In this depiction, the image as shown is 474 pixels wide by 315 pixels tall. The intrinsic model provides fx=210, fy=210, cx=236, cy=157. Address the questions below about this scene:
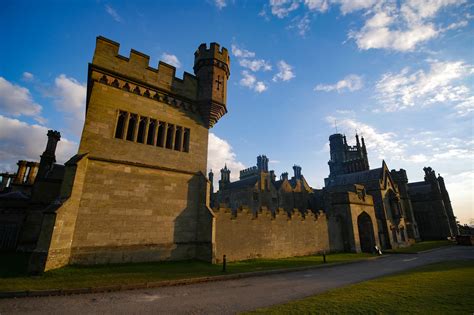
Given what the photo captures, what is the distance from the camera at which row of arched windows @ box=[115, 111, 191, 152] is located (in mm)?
12742

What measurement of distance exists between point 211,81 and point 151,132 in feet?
18.9

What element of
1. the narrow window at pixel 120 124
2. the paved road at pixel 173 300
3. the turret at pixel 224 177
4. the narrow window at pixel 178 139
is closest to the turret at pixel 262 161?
the turret at pixel 224 177

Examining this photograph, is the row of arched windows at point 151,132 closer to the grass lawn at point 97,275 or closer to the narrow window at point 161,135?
the narrow window at point 161,135

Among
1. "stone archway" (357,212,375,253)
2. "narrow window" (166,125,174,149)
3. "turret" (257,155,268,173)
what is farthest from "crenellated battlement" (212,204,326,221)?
"turret" (257,155,268,173)

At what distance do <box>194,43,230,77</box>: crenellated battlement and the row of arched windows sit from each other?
5.54m

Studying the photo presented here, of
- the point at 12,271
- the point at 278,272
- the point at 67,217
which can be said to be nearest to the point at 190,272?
the point at 278,272

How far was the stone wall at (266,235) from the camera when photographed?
47.7ft

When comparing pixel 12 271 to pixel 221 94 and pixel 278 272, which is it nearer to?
pixel 278 272

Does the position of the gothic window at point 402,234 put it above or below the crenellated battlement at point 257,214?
below

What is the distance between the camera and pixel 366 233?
1061 inches

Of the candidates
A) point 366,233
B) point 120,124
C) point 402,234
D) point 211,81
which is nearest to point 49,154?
point 120,124

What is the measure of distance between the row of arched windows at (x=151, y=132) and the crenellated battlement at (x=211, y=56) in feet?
18.2

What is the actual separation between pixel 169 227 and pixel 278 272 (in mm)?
6756

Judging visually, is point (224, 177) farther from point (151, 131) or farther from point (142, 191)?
point (142, 191)
